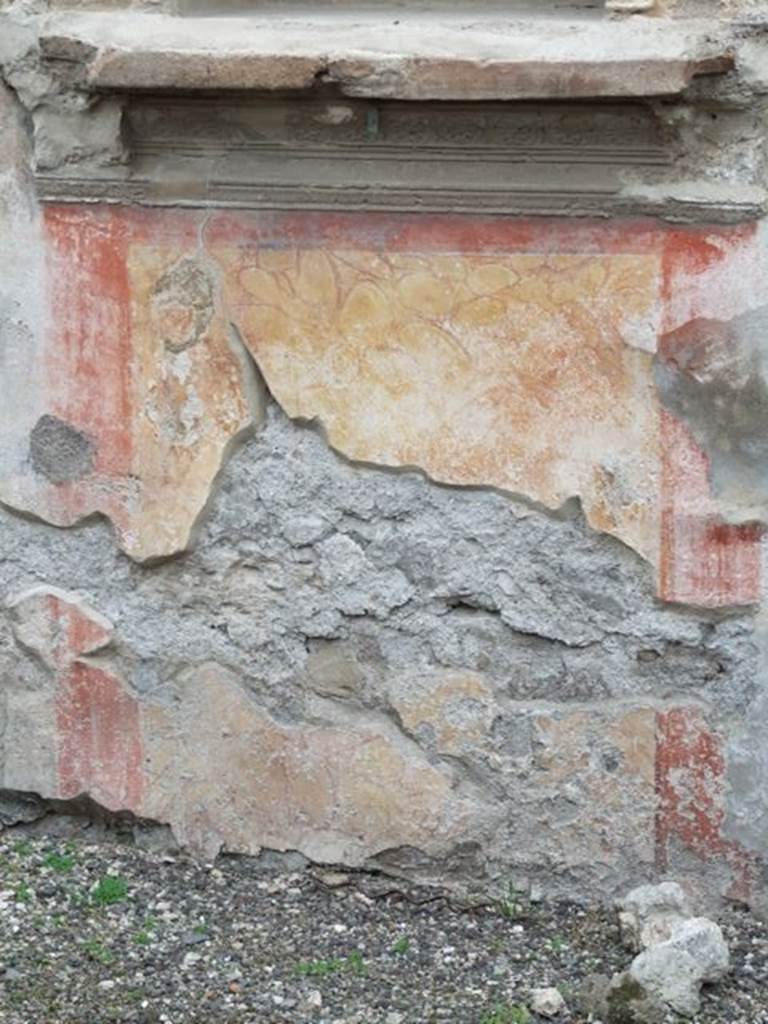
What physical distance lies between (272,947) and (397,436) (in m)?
0.92

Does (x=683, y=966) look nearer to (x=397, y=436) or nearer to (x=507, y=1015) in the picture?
(x=507, y=1015)

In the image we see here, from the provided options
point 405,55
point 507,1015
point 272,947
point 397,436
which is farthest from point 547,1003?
point 405,55

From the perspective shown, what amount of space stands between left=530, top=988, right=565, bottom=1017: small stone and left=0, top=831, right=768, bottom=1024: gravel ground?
0.08ft

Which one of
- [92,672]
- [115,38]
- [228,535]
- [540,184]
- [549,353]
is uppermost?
[115,38]

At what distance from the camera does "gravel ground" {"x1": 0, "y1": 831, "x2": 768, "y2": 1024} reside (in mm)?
3609

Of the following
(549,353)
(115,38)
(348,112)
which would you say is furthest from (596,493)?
(115,38)

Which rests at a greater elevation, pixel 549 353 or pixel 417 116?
pixel 417 116

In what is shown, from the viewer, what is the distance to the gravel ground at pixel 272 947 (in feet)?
11.8

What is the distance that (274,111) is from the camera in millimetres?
3748

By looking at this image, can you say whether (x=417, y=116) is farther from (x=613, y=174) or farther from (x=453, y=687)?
(x=453, y=687)

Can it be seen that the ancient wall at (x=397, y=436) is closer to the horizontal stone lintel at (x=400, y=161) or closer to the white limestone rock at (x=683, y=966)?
the horizontal stone lintel at (x=400, y=161)

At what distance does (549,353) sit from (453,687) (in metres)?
0.63

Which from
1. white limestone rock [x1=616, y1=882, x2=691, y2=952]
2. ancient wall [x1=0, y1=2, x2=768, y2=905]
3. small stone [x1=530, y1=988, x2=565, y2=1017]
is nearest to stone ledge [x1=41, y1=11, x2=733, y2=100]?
ancient wall [x1=0, y1=2, x2=768, y2=905]

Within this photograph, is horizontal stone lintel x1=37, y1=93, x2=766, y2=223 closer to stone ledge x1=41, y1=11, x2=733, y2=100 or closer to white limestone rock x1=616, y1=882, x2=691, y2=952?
stone ledge x1=41, y1=11, x2=733, y2=100
